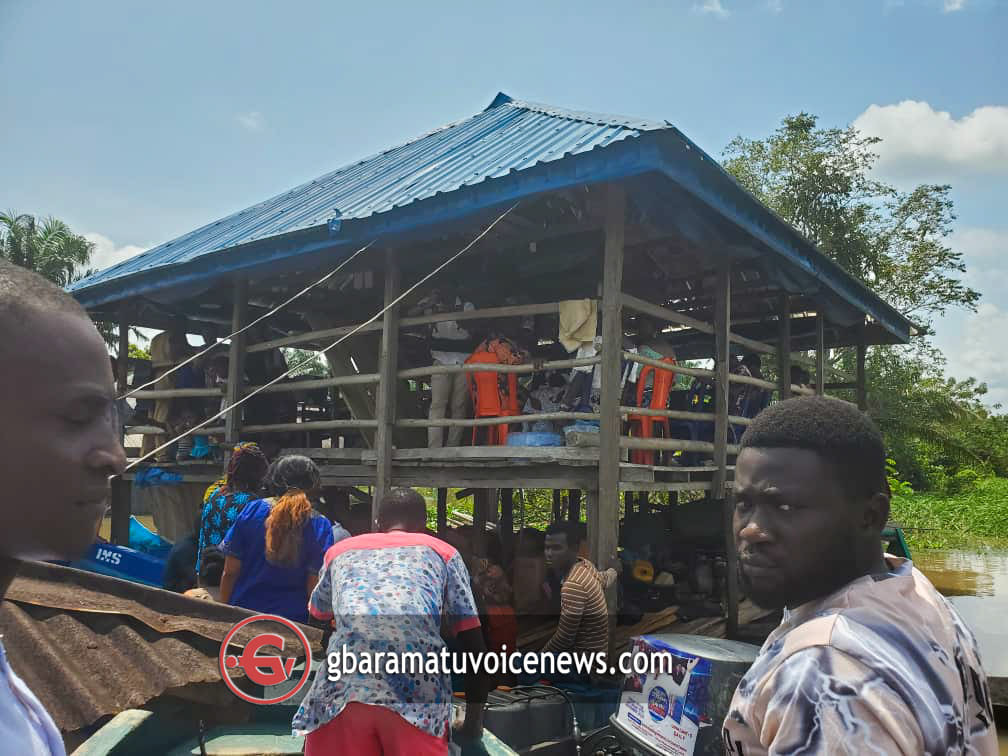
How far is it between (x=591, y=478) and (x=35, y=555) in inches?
205

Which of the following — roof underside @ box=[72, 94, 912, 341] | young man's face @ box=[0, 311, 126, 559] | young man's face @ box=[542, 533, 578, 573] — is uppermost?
roof underside @ box=[72, 94, 912, 341]

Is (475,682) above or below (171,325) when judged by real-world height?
below

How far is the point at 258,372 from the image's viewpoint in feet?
28.6

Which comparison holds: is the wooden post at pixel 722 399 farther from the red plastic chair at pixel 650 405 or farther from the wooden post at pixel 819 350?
the wooden post at pixel 819 350

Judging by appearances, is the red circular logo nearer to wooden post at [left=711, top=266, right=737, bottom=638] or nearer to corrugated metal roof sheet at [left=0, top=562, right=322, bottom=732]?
corrugated metal roof sheet at [left=0, top=562, right=322, bottom=732]

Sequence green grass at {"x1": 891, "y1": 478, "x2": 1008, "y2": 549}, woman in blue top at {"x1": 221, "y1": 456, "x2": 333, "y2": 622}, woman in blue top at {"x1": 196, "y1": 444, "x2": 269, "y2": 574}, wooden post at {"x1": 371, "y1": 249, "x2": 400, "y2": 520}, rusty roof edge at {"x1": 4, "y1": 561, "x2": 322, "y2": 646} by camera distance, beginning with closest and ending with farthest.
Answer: rusty roof edge at {"x1": 4, "y1": 561, "x2": 322, "y2": 646} → woman in blue top at {"x1": 221, "y1": 456, "x2": 333, "y2": 622} → woman in blue top at {"x1": 196, "y1": 444, "x2": 269, "y2": 574} → wooden post at {"x1": 371, "y1": 249, "x2": 400, "y2": 520} → green grass at {"x1": 891, "y1": 478, "x2": 1008, "y2": 549}

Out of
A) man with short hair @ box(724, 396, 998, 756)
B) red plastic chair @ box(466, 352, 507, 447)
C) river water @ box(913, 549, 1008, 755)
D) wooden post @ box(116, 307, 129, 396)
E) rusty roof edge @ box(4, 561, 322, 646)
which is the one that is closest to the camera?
man with short hair @ box(724, 396, 998, 756)

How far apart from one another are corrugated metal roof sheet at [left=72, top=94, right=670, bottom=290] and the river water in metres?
4.80

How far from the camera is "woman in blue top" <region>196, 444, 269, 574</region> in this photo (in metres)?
4.66

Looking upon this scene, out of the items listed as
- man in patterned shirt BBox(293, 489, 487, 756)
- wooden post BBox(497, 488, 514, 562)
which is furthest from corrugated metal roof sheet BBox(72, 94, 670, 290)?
wooden post BBox(497, 488, 514, 562)

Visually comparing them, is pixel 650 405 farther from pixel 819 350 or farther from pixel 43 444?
pixel 43 444

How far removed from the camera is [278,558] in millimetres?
4008

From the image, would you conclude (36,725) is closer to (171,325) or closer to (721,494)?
(721,494)

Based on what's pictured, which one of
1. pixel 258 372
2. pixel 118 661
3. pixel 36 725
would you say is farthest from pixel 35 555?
pixel 258 372
